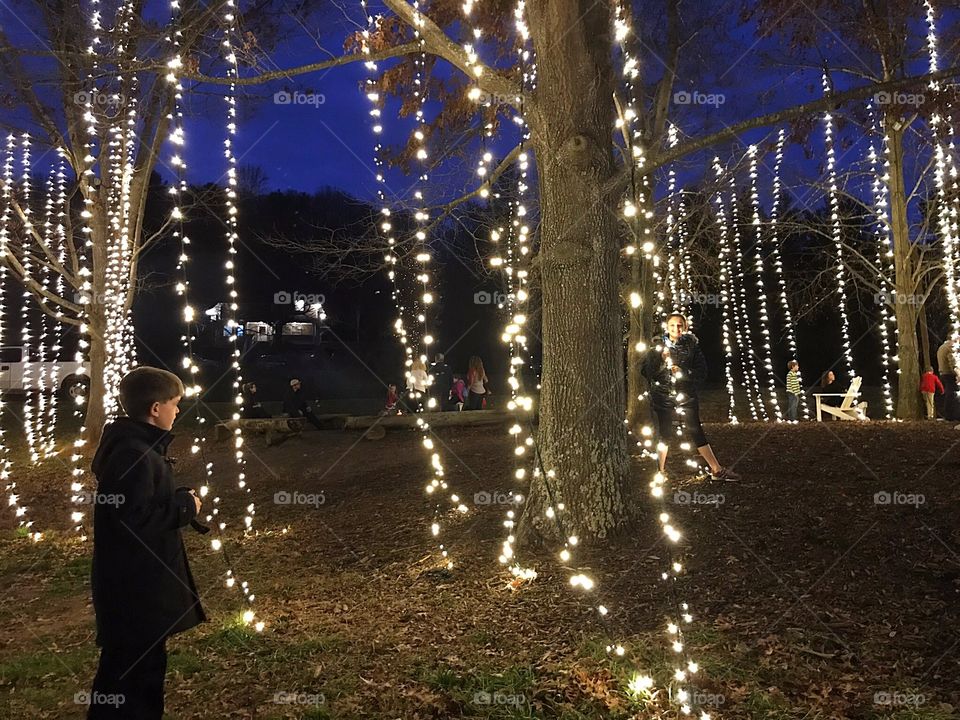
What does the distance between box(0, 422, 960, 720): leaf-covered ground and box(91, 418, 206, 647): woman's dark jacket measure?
1.10 m

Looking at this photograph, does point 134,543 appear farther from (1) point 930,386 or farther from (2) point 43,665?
(1) point 930,386

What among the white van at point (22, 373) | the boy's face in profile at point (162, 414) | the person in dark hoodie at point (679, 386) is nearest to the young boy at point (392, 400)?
the person in dark hoodie at point (679, 386)

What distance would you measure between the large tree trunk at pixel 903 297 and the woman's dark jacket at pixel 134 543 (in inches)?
584

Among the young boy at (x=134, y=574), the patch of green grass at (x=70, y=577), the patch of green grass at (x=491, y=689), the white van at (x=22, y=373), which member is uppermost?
the white van at (x=22, y=373)

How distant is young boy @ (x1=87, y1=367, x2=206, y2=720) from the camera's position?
2826mm

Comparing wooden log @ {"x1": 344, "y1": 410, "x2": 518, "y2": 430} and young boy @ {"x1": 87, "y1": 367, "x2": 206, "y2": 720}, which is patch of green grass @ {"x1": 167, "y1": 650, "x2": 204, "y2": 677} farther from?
wooden log @ {"x1": 344, "y1": 410, "x2": 518, "y2": 430}

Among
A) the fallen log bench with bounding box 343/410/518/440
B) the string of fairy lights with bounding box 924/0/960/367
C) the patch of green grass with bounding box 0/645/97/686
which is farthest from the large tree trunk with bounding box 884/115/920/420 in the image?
the patch of green grass with bounding box 0/645/97/686

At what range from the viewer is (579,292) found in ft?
18.1

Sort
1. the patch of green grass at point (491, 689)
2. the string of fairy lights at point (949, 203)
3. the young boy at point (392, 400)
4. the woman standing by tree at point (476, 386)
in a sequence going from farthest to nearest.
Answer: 1. the young boy at point (392, 400)
2. the woman standing by tree at point (476, 386)
3. the string of fairy lights at point (949, 203)
4. the patch of green grass at point (491, 689)

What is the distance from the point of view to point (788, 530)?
210 inches

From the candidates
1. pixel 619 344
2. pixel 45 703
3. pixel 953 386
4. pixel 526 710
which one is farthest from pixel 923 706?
pixel 953 386

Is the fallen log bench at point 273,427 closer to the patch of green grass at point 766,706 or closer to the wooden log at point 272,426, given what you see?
the wooden log at point 272,426

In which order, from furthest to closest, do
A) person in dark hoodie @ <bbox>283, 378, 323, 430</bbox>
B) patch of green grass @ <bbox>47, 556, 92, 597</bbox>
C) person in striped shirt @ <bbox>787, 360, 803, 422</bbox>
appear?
1. person in striped shirt @ <bbox>787, 360, 803, 422</bbox>
2. person in dark hoodie @ <bbox>283, 378, 323, 430</bbox>
3. patch of green grass @ <bbox>47, 556, 92, 597</bbox>

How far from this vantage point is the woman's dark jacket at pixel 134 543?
2824 millimetres
